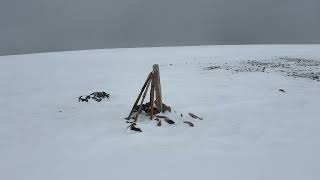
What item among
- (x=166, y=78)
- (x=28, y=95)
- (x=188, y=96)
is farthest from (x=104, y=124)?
(x=166, y=78)

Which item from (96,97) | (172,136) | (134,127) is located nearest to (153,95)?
(134,127)

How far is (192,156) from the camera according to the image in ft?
26.1

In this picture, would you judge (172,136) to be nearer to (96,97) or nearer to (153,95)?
(153,95)

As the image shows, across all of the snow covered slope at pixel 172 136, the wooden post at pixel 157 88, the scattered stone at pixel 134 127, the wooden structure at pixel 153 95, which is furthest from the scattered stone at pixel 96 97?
the scattered stone at pixel 134 127

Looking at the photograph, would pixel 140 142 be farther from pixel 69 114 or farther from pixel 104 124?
pixel 69 114

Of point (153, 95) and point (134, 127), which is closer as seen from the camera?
point (134, 127)

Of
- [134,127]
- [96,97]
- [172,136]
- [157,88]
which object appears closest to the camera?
[172,136]

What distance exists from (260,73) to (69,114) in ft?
38.8

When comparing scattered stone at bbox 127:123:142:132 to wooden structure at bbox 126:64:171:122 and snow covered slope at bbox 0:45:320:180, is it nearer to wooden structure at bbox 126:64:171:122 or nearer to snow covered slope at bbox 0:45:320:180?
snow covered slope at bbox 0:45:320:180

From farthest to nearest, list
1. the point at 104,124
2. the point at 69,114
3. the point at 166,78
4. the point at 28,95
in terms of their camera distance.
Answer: the point at 166,78, the point at 28,95, the point at 69,114, the point at 104,124

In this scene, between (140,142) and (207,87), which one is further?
(207,87)

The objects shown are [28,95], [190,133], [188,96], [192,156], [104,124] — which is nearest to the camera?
[192,156]

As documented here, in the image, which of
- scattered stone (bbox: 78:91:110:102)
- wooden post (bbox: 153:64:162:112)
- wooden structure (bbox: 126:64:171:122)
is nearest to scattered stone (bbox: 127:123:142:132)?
wooden structure (bbox: 126:64:171:122)

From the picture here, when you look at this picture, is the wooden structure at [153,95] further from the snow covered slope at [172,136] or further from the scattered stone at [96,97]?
the scattered stone at [96,97]
